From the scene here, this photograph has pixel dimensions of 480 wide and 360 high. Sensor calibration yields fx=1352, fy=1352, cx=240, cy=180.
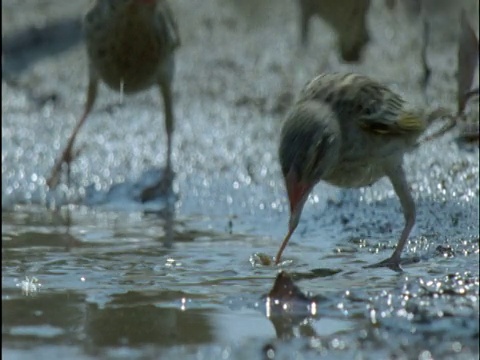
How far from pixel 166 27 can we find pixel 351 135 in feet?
9.82

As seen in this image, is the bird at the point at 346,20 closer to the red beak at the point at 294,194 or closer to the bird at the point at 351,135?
the bird at the point at 351,135

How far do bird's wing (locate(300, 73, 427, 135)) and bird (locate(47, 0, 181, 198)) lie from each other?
A: 7.42ft

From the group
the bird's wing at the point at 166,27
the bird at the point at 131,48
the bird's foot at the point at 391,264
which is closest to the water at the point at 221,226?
the bird's foot at the point at 391,264

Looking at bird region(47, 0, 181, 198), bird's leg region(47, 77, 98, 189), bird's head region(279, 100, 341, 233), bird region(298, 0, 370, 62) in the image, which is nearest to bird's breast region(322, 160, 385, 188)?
bird's head region(279, 100, 341, 233)

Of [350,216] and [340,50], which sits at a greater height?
[340,50]

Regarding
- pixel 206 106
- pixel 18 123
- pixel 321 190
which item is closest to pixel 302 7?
pixel 206 106

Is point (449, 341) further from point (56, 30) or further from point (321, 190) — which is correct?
point (56, 30)

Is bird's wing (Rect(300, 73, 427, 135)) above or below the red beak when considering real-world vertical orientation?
above

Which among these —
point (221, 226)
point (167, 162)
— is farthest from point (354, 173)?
point (167, 162)

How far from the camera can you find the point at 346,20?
1116cm

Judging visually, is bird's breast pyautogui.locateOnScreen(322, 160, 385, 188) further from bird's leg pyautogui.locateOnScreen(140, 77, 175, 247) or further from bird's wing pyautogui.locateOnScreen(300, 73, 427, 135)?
bird's leg pyautogui.locateOnScreen(140, 77, 175, 247)

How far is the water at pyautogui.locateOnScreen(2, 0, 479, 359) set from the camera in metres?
4.73

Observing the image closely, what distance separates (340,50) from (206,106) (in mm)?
1499

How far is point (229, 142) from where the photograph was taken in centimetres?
955
